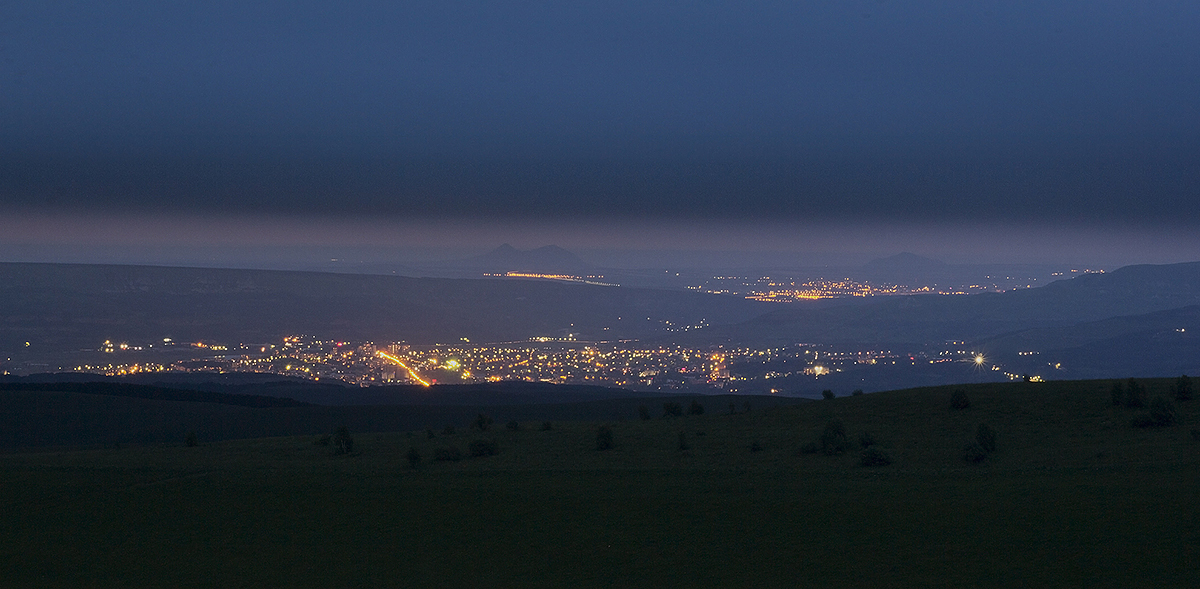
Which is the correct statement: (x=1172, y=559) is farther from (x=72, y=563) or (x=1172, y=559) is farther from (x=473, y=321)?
(x=473, y=321)

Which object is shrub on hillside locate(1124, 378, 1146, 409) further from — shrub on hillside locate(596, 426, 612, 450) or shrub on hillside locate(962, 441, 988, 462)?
shrub on hillside locate(596, 426, 612, 450)

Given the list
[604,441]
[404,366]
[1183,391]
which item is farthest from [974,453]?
[404,366]

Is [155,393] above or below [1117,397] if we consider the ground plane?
below

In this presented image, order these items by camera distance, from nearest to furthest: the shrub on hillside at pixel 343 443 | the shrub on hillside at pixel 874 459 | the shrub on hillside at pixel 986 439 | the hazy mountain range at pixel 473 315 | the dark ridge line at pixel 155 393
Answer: the shrub on hillside at pixel 874 459 → the shrub on hillside at pixel 986 439 → the shrub on hillside at pixel 343 443 → the dark ridge line at pixel 155 393 → the hazy mountain range at pixel 473 315

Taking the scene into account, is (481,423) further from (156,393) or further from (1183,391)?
(156,393)

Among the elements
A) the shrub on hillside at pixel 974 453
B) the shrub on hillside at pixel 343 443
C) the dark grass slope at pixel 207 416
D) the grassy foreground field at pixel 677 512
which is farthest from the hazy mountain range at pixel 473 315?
the shrub on hillside at pixel 343 443

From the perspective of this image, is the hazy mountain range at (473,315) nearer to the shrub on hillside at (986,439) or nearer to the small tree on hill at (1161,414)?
the small tree on hill at (1161,414)
